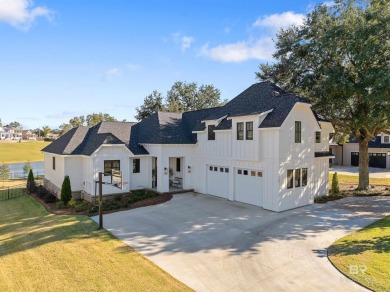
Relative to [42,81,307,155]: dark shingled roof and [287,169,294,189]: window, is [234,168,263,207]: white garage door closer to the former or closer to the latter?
[287,169,294,189]: window

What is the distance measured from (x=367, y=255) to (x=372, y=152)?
38.2 meters

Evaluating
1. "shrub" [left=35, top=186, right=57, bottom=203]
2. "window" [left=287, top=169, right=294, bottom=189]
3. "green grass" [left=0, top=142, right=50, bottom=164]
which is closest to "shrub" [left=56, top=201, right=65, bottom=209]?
"shrub" [left=35, top=186, right=57, bottom=203]

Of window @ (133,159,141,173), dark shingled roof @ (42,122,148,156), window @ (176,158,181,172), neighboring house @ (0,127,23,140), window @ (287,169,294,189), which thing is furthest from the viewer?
neighboring house @ (0,127,23,140)

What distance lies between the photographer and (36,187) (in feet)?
83.5

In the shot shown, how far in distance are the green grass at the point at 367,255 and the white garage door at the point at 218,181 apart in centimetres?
888

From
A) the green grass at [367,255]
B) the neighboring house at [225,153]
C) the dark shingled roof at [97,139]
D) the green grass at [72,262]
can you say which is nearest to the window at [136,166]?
the neighboring house at [225,153]

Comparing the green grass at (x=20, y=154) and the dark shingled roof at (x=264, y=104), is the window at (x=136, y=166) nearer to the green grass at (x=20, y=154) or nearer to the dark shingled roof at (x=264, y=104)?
the dark shingled roof at (x=264, y=104)

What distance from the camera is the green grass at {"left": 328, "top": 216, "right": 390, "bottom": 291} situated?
315 inches

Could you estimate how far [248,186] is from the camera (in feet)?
58.4

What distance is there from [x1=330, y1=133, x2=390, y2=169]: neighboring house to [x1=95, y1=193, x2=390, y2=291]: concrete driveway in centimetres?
2623

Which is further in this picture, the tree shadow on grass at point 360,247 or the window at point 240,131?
the window at point 240,131

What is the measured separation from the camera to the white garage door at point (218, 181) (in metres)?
19.4

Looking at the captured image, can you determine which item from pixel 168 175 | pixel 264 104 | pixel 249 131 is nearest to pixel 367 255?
pixel 249 131

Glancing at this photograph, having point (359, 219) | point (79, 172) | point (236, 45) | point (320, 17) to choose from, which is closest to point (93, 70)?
point (79, 172)
